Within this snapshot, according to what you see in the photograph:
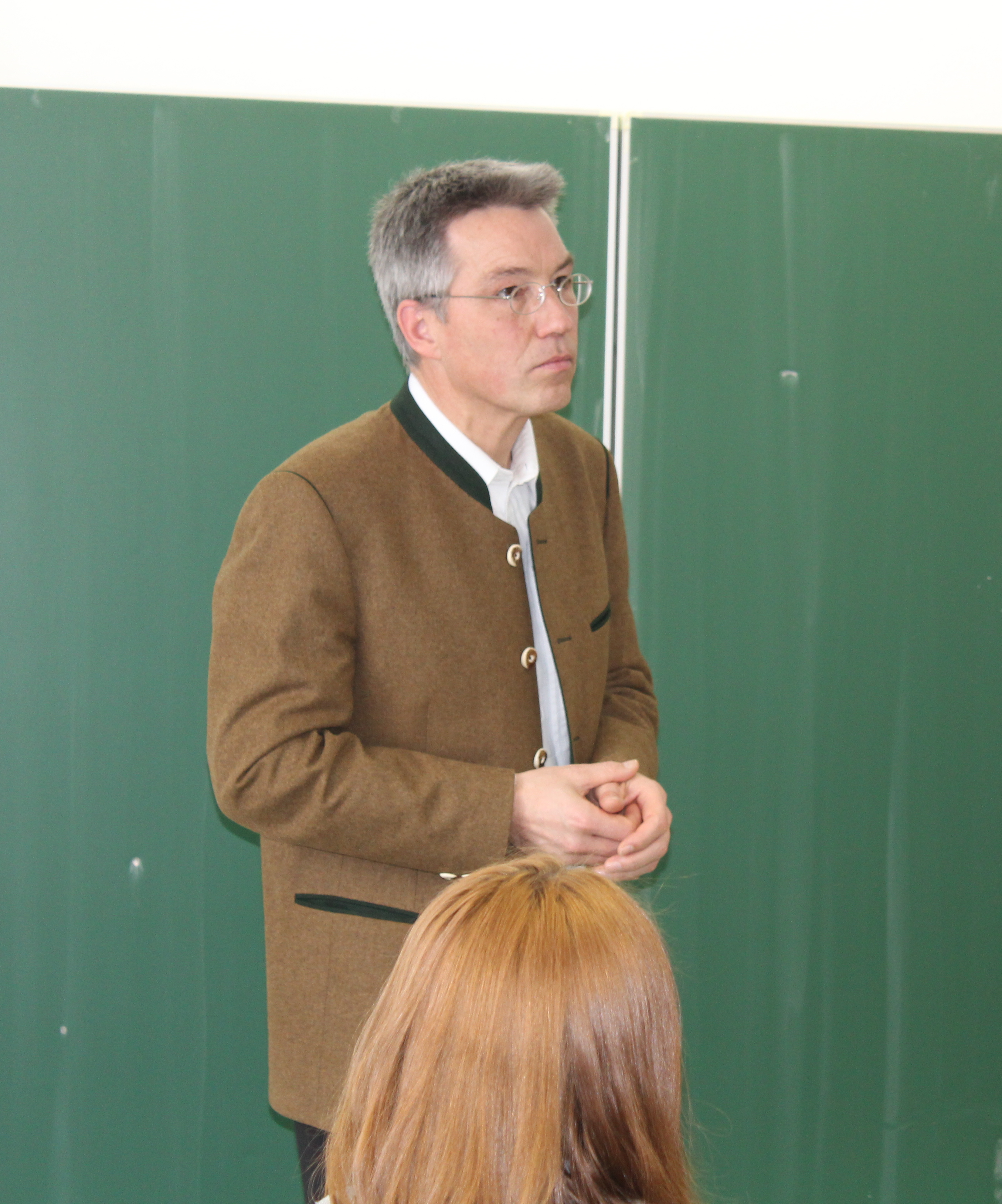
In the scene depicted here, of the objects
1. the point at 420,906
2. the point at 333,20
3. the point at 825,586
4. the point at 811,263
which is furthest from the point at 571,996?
the point at 333,20

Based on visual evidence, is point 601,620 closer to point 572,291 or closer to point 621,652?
point 621,652

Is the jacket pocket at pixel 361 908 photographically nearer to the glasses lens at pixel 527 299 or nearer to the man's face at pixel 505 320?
the man's face at pixel 505 320

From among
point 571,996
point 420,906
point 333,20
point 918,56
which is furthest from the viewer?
point 918,56

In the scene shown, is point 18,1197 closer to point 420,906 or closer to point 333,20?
point 420,906

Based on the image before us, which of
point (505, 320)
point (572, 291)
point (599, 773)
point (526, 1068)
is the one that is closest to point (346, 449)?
point (505, 320)

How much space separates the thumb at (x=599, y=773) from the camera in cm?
145

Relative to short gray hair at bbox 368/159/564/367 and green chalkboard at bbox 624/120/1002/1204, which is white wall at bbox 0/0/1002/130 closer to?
green chalkboard at bbox 624/120/1002/1204

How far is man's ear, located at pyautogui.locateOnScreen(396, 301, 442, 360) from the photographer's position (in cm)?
159

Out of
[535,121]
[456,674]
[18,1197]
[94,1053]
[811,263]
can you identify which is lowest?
[18,1197]

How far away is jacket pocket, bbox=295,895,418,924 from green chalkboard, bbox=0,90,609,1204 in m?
0.65

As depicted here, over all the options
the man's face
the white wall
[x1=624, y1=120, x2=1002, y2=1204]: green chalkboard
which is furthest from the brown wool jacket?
the white wall

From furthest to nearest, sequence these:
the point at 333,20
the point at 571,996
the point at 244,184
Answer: the point at 333,20 < the point at 244,184 < the point at 571,996

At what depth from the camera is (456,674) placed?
1.55m

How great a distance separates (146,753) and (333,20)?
1371 mm
